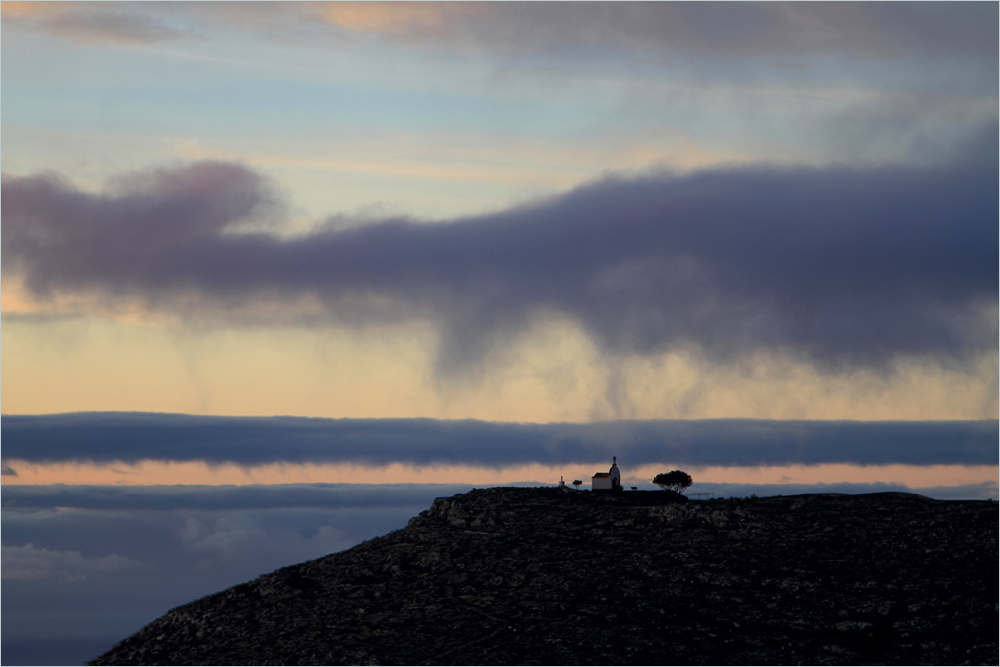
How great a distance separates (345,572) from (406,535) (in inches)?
275

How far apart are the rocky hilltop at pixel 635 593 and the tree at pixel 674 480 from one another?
1227cm

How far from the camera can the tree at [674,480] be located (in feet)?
293

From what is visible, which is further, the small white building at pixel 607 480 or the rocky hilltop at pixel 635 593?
the small white building at pixel 607 480

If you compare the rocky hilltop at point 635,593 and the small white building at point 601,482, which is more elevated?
the small white building at point 601,482

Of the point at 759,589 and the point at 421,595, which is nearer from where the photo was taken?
the point at 759,589

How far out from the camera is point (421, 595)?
213ft

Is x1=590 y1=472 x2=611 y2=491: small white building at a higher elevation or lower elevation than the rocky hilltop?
higher

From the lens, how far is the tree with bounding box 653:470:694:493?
89438 mm

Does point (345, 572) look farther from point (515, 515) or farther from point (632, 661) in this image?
point (632, 661)

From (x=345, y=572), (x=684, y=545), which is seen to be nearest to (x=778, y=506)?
(x=684, y=545)

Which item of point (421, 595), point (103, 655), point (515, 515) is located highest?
point (515, 515)

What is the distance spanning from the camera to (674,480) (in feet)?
295

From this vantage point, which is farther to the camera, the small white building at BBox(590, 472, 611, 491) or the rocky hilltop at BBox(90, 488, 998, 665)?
the small white building at BBox(590, 472, 611, 491)

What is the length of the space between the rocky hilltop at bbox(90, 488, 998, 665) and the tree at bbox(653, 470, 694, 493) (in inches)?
483
